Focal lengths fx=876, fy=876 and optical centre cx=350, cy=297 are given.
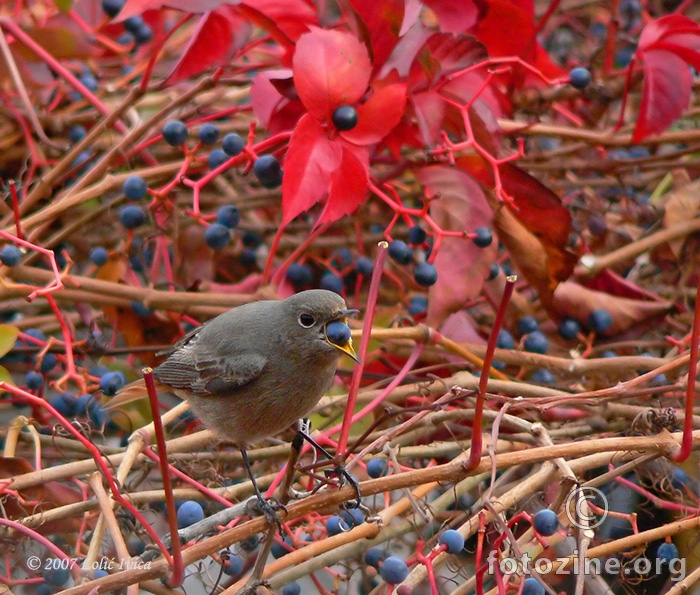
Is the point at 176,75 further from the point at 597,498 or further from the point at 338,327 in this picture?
the point at 597,498

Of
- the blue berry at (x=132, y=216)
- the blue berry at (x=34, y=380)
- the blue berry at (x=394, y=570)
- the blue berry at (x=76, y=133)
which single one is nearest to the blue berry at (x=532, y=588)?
the blue berry at (x=394, y=570)

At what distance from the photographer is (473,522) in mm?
1564

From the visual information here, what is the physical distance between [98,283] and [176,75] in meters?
0.54

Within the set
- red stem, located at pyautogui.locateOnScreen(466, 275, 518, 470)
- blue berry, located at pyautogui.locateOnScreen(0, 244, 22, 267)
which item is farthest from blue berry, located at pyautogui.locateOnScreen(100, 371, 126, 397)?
red stem, located at pyautogui.locateOnScreen(466, 275, 518, 470)

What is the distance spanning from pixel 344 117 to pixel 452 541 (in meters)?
0.90

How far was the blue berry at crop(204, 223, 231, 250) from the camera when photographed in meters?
2.25

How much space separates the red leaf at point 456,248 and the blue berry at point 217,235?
1.80 feet

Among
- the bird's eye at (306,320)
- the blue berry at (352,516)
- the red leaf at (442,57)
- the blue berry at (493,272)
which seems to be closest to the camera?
the blue berry at (352,516)

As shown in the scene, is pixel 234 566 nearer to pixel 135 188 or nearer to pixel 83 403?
pixel 83 403

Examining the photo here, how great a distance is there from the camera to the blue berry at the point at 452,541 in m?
1.46

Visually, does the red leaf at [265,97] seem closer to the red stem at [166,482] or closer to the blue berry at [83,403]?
the blue berry at [83,403]

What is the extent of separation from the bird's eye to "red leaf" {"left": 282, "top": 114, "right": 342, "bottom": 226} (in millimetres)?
212

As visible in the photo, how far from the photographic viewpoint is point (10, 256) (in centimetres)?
201

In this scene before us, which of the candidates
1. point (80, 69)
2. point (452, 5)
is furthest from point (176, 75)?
point (80, 69)
